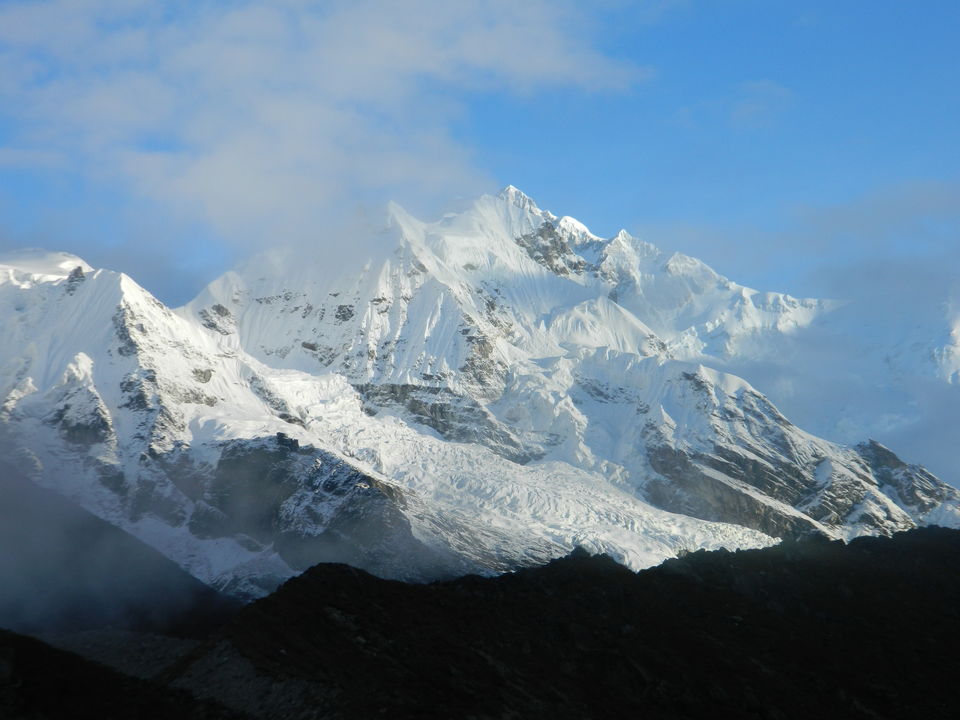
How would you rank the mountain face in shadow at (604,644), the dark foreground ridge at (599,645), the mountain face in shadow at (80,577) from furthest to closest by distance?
the mountain face in shadow at (80,577) < the mountain face in shadow at (604,644) < the dark foreground ridge at (599,645)

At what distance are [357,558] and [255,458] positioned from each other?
39.0 metres

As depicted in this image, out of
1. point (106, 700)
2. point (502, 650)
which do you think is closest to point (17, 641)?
point (106, 700)

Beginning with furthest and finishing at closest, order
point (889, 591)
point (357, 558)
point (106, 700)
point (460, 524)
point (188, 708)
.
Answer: point (460, 524) < point (357, 558) < point (889, 591) < point (188, 708) < point (106, 700)

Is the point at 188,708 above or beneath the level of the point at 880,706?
beneath

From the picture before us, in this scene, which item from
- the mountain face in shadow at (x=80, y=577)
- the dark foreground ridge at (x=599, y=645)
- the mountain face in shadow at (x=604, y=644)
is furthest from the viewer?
the mountain face in shadow at (x=80, y=577)

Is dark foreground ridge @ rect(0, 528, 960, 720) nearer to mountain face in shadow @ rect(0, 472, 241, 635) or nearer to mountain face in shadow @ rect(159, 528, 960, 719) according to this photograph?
mountain face in shadow @ rect(159, 528, 960, 719)

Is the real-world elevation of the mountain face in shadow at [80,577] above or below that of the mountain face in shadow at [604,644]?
below

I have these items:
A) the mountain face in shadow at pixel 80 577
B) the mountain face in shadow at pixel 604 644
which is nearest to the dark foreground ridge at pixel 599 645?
the mountain face in shadow at pixel 604 644

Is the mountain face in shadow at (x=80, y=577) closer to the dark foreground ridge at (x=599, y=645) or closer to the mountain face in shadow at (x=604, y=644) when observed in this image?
the dark foreground ridge at (x=599, y=645)

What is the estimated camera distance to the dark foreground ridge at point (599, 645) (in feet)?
220

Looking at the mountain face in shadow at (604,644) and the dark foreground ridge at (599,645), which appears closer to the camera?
the dark foreground ridge at (599,645)

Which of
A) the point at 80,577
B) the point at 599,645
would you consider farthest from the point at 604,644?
the point at 80,577

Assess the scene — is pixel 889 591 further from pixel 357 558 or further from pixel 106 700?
pixel 106 700

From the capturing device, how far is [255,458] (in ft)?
653
